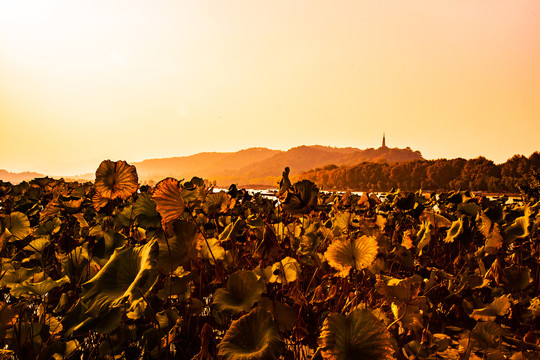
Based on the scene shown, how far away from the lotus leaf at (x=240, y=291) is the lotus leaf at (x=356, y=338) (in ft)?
1.02

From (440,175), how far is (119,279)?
10080 cm

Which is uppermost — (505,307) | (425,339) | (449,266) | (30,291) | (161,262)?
(161,262)

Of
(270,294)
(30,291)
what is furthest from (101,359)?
(270,294)

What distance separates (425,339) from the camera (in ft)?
4.76

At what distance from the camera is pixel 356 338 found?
0.90 meters

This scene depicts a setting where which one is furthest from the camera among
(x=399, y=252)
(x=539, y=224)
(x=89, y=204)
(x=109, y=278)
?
(x=89, y=204)

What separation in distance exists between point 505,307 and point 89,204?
335 centimetres

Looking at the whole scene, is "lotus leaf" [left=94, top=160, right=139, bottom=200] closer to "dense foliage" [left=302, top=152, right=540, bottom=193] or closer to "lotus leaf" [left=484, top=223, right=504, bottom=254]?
"lotus leaf" [left=484, top=223, right=504, bottom=254]

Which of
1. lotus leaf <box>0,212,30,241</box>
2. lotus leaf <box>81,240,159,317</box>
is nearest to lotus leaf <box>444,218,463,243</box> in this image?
lotus leaf <box>81,240,159,317</box>

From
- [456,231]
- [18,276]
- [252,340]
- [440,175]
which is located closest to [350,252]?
[252,340]

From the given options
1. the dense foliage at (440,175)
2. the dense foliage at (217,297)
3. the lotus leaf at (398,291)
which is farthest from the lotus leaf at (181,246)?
the dense foliage at (440,175)

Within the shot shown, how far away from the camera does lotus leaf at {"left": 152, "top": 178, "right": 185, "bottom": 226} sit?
3.45 ft

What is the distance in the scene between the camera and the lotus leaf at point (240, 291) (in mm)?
1146

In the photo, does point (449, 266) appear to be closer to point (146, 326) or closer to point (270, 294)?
point (270, 294)
